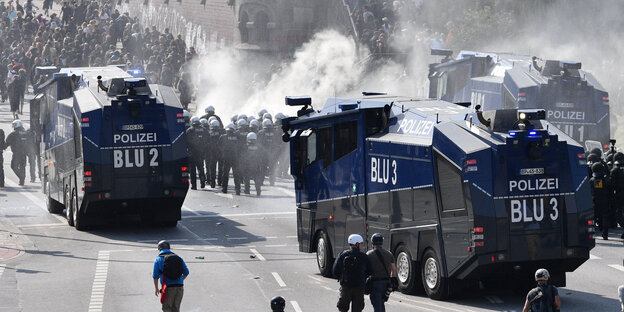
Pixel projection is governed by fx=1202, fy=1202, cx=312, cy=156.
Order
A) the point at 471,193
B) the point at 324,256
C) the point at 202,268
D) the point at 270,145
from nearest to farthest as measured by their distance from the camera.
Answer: the point at 471,193 < the point at 324,256 < the point at 202,268 < the point at 270,145

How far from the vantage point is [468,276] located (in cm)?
1781

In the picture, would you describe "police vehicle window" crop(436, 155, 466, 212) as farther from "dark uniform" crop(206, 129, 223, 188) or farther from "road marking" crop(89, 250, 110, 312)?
"dark uniform" crop(206, 129, 223, 188)

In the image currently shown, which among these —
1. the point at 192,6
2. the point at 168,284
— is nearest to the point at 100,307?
the point at 168,284

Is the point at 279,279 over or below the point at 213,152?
below

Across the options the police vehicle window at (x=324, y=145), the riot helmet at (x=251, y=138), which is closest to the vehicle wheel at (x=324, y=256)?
the police vehicle window at (x=324, y=145)

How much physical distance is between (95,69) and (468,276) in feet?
48.7

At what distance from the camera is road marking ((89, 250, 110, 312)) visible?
19.0 meters

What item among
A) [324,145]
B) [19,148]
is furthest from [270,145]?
[324,145]

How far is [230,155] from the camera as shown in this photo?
3494cm

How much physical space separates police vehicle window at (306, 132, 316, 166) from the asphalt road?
2.03m

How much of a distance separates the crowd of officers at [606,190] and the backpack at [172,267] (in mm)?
12092

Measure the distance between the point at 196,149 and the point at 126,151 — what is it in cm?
938

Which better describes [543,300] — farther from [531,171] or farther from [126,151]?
[126,151]

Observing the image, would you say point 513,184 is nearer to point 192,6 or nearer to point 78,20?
point 78,20
